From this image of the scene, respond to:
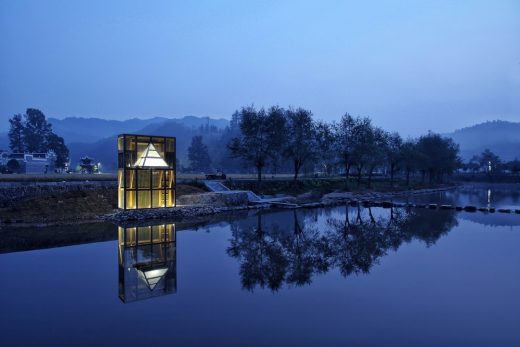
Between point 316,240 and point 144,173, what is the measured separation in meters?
14.3

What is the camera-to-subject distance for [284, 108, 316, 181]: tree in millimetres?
46625

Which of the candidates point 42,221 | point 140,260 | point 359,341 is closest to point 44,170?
point 42,221

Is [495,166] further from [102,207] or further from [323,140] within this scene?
[102,207]

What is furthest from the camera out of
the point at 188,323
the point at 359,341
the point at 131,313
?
the point at 131,313

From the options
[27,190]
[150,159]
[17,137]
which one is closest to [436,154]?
[150,159]

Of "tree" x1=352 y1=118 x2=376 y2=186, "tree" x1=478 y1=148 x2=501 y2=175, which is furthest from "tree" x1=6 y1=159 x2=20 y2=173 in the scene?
"tree" x1=478 y1=148 x2=501 y2=175

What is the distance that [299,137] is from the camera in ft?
154

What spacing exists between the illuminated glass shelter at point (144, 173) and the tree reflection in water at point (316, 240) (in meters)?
7.08

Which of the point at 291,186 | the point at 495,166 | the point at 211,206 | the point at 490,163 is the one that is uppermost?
the point at 490,163

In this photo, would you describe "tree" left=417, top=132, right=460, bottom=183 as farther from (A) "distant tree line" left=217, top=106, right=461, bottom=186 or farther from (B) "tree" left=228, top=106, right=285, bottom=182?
(B) "tree" left=228, top=106, right=285, bottom=182

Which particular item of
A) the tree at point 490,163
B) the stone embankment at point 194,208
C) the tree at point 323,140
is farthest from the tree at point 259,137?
the tree at point 490,163

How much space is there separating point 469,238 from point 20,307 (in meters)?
20.6

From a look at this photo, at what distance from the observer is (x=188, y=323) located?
8.27 metres

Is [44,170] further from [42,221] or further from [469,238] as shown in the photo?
[469,238]
